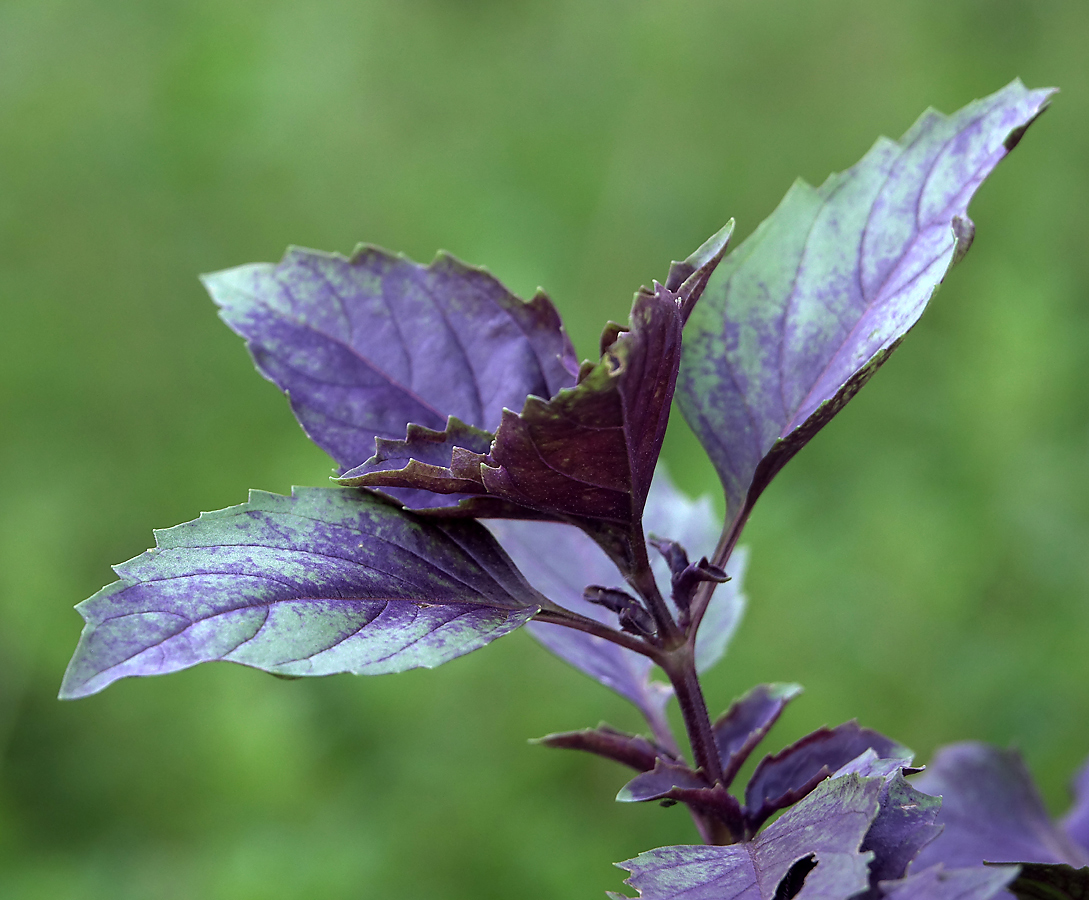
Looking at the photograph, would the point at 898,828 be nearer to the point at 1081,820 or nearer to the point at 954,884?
the point at 954,884

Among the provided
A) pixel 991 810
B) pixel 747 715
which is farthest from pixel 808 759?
pixel 991 810

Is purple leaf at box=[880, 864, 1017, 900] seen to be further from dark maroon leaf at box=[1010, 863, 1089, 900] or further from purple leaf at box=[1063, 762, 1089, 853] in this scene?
purple leaf at box=[1063, 762, 1089, 853]

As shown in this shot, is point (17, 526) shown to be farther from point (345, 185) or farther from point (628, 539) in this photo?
point (628, 539)

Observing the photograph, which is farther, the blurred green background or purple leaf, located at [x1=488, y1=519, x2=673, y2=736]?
the blurred green background

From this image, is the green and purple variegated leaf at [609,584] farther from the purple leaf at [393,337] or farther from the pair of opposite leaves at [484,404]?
the purple leaf at [393,337]

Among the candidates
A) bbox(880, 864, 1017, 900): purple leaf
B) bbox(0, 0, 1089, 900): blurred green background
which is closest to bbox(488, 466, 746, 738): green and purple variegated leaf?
bbox(880, 864, 1017, 900): purple leaf
